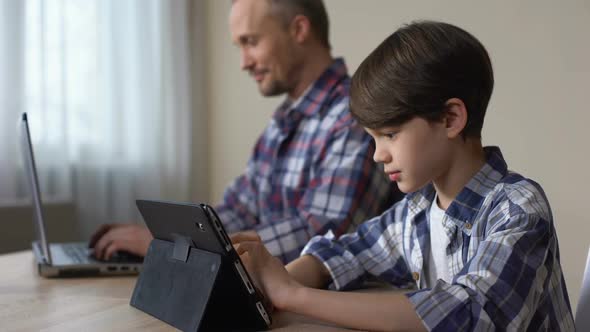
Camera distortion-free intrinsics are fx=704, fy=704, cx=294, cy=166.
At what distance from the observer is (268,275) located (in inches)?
36.2

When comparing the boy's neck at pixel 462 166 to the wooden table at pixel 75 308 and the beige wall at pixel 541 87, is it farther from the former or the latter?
the beige wall at pixel 541 87

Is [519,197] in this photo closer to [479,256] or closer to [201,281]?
[479,256]

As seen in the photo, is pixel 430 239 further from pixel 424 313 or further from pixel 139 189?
pixel 139 189

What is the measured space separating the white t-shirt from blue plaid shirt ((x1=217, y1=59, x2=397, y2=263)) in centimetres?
41

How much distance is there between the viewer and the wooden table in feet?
2.91

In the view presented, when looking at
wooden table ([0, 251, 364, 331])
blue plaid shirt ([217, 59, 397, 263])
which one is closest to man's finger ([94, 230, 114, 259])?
wooden table ([0, 251, 364, 331])

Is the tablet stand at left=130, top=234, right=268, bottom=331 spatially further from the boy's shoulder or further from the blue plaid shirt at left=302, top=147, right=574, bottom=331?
the boy's shoulder

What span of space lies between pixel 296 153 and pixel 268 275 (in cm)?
93

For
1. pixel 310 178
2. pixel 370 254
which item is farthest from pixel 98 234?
pixel 370 254

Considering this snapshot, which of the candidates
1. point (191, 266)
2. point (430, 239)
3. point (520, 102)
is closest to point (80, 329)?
point (191, 266)

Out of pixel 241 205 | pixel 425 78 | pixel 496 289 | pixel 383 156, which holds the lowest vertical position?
pixel 241 205

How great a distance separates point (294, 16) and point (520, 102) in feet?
3.58

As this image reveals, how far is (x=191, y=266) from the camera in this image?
2.95ft

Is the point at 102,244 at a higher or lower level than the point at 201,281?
lower
